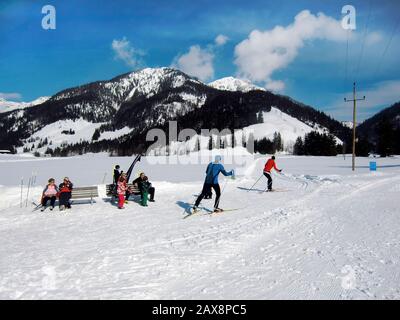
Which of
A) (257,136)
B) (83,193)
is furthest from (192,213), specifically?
(257,136)

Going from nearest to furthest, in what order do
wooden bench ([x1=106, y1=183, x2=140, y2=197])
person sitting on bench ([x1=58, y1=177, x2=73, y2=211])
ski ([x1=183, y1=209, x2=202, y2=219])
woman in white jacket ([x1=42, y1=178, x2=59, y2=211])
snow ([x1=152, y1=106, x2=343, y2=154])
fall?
ski ([x1=183, y1=209, x2=202, y2=219]), person sitting on bench ([x1=58, y1=177, x2=73, y2=211]), woman in white jacket ([x1=42, y1=178, x2=59, y2=211]), wooden bench ([x1=106, y1=183, x2=140, y2=197]), snow ([x1=152, y1=106, x2=343, y2=154])

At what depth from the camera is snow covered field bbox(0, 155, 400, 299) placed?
514 cm

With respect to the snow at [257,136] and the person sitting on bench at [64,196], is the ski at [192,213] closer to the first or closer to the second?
the person sitting on bench at [64,196]

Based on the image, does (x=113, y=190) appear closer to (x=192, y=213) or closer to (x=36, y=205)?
(x=36, y=205)

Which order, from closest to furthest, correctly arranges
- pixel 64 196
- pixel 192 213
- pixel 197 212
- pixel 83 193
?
1. pixel 192 213
2. pixel 197 212
3. pixel 64 196
4. pixel 83 193

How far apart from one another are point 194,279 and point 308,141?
10429 cm

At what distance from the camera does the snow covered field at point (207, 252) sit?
5.14 meters

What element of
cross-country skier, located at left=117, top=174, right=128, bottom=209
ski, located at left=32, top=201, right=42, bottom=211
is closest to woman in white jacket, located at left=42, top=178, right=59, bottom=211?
ski, located at left=32, top=201, right=42, bottom=211

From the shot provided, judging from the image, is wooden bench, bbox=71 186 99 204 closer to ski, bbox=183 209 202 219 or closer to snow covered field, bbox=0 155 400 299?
snow covered field, bbox=0 155 400 299

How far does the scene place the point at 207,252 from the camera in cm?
694

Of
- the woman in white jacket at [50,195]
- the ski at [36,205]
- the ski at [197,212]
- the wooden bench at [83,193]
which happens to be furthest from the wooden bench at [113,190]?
the ski at [197,212]
